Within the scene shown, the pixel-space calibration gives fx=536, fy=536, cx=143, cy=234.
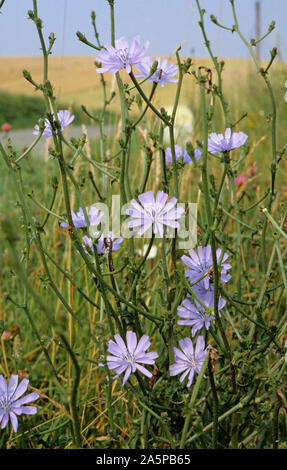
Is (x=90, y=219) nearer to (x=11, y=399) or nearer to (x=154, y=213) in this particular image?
(x=154, y=213)

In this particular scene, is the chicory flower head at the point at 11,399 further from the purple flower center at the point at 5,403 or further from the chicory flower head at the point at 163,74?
the chicory flower head at the point at 163,74

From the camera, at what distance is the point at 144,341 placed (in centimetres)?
100

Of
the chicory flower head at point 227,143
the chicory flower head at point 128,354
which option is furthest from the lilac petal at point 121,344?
the chicory flower head at point 227,143

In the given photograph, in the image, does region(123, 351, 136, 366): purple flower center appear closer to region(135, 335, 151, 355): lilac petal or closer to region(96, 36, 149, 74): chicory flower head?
region(135, 335, 151, 355): lilac petal

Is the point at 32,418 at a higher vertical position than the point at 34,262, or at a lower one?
lower

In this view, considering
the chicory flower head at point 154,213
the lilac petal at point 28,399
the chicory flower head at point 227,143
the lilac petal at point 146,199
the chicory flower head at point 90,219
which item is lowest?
the lilac petal at point 28,399

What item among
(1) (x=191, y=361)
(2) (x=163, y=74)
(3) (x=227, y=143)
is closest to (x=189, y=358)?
(1) (x=191, y=361)

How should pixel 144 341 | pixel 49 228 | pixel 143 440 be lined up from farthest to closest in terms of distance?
1. pixel 49 228
2. pixel 143 440
3. pixel 144 341

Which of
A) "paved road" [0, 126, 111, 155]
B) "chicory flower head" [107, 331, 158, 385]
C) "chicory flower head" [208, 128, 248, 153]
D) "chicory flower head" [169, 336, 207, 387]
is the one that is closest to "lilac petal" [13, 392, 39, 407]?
"chicory flower head" [107, 331, 158, 385]

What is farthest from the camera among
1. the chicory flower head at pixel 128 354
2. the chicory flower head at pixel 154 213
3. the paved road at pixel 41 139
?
the paved road at pixel 41 139
